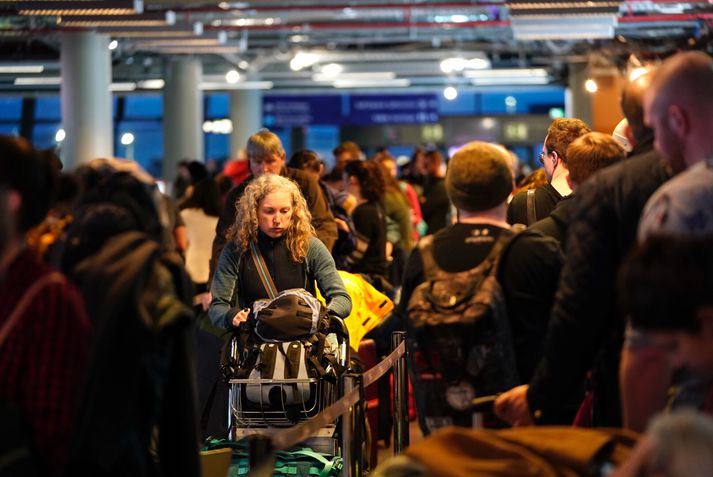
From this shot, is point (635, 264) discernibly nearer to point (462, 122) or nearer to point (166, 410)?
point (166, 410)

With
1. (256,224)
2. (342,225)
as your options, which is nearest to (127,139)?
(342,225)

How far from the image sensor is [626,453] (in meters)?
3.20

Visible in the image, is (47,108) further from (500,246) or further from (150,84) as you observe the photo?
(500,246)

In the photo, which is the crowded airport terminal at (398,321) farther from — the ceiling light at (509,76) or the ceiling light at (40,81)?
the ceiling light at (40,81)

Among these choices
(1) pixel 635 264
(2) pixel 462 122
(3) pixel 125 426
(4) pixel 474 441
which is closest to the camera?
(1) pixel 635 264

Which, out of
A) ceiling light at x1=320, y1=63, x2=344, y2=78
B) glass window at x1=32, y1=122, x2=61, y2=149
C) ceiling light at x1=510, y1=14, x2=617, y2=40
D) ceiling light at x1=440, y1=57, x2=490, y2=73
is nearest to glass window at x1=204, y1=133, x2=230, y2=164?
glass window at x1=32, y1=122, x2=61, y2=149

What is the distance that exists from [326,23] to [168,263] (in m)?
17.7

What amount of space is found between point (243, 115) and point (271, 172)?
2551 centimetres

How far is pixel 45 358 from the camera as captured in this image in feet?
10.5

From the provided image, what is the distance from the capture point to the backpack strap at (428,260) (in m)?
4.09

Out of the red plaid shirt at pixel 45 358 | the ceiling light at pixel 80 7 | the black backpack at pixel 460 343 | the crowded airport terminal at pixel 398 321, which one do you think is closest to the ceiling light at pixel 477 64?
the ceiling light at pixel 80 7

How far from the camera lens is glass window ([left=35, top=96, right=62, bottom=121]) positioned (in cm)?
3762

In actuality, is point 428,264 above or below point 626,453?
above

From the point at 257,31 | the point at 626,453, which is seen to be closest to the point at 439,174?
the point at 257,31
